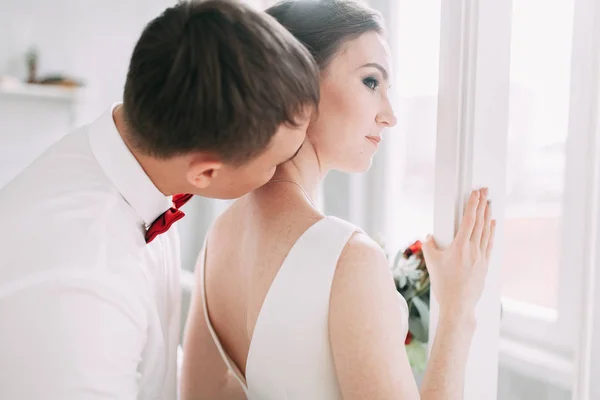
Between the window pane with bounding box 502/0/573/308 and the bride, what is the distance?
2.46 ft

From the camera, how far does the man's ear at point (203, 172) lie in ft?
2.61

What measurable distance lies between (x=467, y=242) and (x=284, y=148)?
32 cm

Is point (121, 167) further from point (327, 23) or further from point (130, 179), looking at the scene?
point (327, 23)

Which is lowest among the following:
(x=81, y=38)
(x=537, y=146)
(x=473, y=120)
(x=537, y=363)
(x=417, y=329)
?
(x=537, y=363)

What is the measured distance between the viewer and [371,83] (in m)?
0.96

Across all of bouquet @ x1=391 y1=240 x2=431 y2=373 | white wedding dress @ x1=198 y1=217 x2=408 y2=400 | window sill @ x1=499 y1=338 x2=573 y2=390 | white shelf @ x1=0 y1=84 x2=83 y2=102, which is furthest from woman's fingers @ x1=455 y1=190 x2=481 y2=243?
white shelf @ x1=0 y1=84 x2=83 y2=102

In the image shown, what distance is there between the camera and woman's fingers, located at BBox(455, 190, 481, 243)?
2.88 feet

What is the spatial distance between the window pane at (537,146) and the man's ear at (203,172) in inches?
42.5

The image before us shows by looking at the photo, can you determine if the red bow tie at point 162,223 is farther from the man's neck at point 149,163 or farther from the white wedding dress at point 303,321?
the white wedding dress at point 303,321

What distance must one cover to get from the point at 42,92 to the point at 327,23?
6.52ft

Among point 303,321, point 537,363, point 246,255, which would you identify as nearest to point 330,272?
point 303,321

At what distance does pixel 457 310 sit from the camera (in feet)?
2.87

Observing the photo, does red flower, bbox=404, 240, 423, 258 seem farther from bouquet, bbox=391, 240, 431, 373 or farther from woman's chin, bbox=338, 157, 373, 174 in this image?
woman's chin, bbox=338, 157, 373, 174

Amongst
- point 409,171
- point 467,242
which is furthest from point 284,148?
point 409,171
